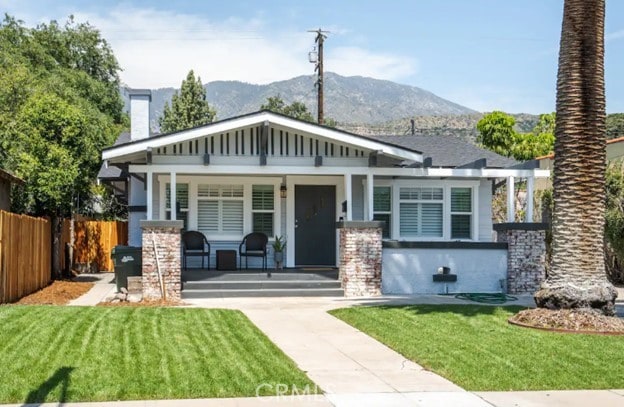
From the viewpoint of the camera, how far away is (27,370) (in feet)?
26.0

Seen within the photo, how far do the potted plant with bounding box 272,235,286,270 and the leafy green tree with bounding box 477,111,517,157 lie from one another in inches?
821

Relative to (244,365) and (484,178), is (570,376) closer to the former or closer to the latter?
(244,365)

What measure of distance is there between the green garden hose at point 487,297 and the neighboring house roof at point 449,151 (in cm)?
424

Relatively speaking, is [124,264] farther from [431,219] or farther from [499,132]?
[499,132]

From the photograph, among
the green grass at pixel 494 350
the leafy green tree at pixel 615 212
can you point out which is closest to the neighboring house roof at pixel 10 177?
the green grass at pixel 494 350

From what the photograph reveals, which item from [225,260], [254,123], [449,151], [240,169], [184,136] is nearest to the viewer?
[184,136]

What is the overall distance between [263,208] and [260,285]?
3036mm

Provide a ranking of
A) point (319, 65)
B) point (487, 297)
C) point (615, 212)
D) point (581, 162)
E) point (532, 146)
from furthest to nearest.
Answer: point (532, 146), point (319, 65), point (615, 212), point (487, 297), point (581, 162)

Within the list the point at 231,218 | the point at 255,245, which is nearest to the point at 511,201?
the point at 255,245

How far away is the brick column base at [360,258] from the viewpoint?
54.6 ft

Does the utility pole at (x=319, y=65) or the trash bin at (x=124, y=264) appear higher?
Answer: the utility pole at (x=319, y=65)

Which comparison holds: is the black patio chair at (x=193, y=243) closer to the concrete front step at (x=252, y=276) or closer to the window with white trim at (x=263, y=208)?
the concrete front step at (x=252, y=276)

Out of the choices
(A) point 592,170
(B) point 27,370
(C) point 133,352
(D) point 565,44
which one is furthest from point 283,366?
(D) point 565,44

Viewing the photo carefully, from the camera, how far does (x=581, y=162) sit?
456 inches
